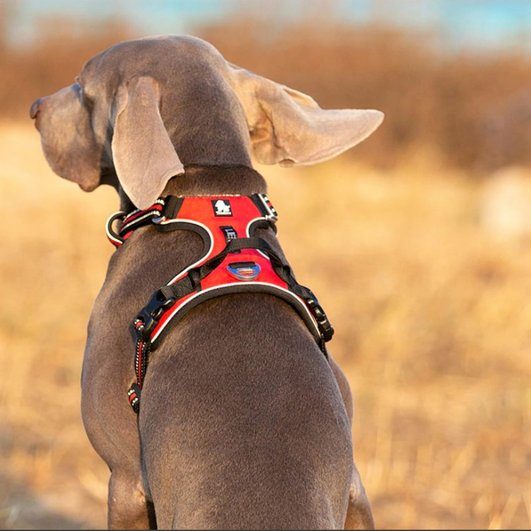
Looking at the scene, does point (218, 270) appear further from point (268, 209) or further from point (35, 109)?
point (35, 109)

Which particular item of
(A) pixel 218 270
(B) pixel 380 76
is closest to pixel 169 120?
(A) pixel 218 270

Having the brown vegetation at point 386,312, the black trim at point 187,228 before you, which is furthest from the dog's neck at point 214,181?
the brown vegetation at point 386,312

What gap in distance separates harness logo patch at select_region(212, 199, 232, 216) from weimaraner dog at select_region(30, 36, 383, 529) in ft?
0.23

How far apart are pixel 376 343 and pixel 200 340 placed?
4255mm

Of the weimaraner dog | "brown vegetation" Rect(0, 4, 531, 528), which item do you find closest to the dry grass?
"brown vegetation" Rect(0, 4, 531, 528)

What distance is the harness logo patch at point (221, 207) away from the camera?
2.60m

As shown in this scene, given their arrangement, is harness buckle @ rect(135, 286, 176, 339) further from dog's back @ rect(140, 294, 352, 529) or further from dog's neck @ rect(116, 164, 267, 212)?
dog's neck @ rect(116, 164, 267, 212)

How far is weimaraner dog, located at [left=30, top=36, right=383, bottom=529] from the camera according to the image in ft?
6.91

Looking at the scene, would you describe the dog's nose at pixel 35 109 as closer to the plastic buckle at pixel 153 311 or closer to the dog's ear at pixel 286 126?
the dog's ear at pixel 286 126

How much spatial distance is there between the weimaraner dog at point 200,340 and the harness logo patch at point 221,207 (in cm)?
7

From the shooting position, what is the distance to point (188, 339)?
7.82 feet

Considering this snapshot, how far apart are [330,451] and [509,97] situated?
15430 millimetres

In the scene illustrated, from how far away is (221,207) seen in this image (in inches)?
103

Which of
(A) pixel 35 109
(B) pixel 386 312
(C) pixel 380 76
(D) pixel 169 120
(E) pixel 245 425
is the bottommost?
(C) pixel 380 76
